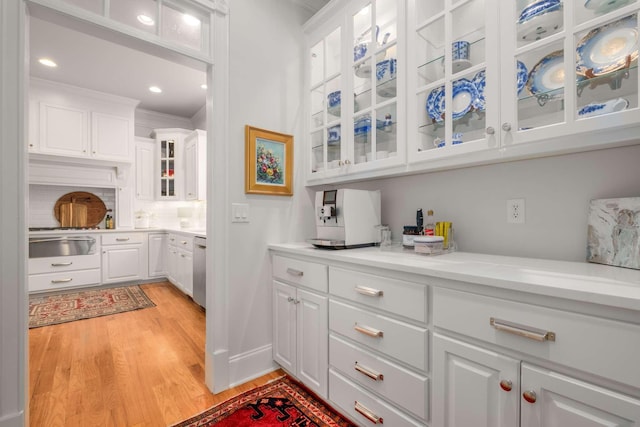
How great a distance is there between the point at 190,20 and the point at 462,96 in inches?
63.6

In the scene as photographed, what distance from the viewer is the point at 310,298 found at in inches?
64.9

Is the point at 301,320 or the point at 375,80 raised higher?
the point at 375,80

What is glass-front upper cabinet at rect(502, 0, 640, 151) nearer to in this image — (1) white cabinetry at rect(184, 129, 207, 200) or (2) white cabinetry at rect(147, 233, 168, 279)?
(1) white cabinetry at rect(184, 129, 207, 200)

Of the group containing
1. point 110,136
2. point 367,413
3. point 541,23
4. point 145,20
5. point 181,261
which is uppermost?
point 110,136

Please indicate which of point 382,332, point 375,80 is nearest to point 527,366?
point 382,332

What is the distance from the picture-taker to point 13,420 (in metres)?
1.24

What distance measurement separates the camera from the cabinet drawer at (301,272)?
158 cm

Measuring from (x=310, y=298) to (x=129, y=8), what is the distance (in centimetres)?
184

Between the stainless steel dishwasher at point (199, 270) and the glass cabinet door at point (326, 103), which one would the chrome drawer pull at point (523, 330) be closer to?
the glass cabinet door at point (326, 103)

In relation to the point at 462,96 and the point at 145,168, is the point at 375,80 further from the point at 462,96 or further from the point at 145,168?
the point at 145,168

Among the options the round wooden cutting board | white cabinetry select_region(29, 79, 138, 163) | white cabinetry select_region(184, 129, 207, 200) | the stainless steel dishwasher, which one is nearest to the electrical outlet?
the stainless steel dishwasher

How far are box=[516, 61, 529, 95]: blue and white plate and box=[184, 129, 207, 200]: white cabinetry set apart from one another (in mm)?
3931

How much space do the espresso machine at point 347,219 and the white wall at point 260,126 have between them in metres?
0.39

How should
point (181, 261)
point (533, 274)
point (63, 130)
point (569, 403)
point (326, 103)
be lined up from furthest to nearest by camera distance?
point (63, 130), point (181, 261), point (326, 103), point (533, 274), point (569, 403)
